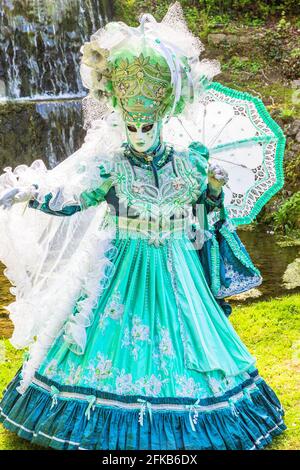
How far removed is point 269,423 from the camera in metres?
3.13

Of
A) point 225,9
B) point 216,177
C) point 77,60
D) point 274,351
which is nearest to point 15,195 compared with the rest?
point 216,177

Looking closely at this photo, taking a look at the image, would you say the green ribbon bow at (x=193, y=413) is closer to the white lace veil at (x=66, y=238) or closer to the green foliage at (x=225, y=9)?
the white lace veil at (x=66, y=238)

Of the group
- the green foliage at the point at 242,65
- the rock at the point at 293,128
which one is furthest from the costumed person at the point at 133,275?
the green foliage at the point at 242,65

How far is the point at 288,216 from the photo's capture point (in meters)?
7.61

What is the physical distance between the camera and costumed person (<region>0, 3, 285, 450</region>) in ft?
9.53

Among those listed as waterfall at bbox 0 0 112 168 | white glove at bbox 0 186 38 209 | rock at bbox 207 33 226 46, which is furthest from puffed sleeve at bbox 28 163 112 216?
rock at bbox 207 33 226 46

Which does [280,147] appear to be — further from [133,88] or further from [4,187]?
[4,187]

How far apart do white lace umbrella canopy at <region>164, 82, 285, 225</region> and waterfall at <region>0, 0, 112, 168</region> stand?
5.72 meters

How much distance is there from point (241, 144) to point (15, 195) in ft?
3.88

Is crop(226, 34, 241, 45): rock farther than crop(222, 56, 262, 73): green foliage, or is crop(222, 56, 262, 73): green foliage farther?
crop(226, 34, 241, 45): rock

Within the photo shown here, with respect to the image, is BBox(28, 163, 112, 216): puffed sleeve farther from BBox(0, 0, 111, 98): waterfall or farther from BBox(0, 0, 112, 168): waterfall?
BBox(0, 0, 111, 98): waterfall

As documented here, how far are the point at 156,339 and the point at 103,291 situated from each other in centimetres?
32

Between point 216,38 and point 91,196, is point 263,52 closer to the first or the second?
point 216,38
